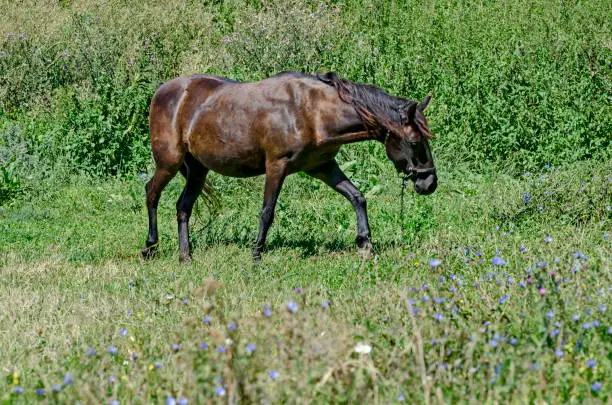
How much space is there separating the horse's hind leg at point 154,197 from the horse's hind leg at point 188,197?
0.23 meters

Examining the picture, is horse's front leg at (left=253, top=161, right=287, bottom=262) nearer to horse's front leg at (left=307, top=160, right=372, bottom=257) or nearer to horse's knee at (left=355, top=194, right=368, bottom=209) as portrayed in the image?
horse's front leg at (left=307, top=160, right=372, bottom=257)

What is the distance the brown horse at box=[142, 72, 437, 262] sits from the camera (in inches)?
321

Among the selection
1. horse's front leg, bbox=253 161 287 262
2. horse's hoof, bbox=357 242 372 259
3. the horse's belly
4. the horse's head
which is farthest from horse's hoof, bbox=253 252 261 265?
the horse's head

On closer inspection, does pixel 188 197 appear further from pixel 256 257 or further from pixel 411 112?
pixel 411 112

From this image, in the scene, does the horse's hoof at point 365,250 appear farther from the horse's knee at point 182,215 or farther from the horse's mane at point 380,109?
the horse's knee at point 182,215

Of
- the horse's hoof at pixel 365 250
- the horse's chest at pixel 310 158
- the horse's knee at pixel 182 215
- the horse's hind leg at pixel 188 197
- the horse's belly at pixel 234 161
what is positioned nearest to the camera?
the horse's chest at pixel 310 158

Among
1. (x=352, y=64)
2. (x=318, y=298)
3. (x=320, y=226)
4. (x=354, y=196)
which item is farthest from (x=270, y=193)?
(x=352, y=64)

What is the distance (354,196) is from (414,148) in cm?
94

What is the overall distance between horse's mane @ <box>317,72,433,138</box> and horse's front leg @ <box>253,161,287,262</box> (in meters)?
0.84

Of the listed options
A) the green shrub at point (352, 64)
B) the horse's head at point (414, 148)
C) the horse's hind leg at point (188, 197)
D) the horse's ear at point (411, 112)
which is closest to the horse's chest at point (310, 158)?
the horse's head at point (414, 148)

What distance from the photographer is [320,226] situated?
10180 mm

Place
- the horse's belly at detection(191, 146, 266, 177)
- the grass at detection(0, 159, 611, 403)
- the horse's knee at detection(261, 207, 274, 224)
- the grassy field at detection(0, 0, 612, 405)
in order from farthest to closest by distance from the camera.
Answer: the horse's belly at detection(191, 146, 266, 177) → the horse's knee at detection(261, 207, 274, 224) → the grassy field at detection(0, 0, 612, 405) → the grass at detection(0, 159, 611, 403)

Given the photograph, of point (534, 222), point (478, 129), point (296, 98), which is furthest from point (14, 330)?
point (478, 129)

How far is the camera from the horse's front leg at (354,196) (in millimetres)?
8648
